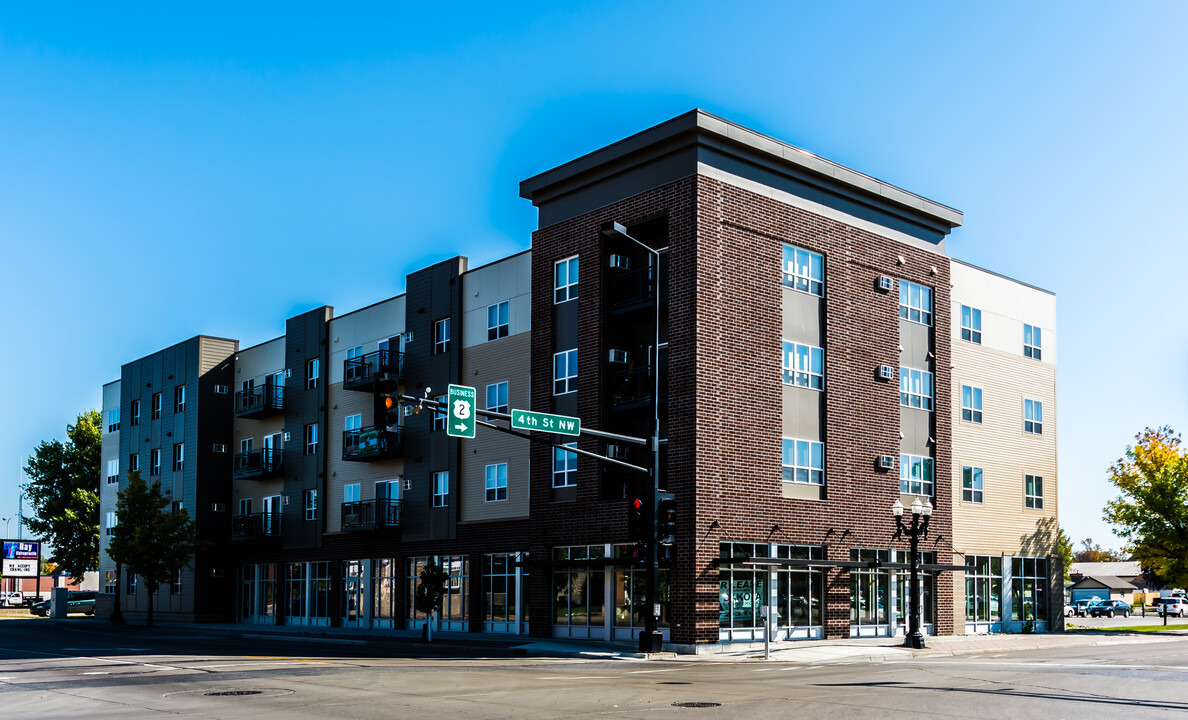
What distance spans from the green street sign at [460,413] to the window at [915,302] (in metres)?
22.7

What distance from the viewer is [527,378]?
4372 cm

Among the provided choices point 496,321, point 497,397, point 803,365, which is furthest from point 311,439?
point 803,365

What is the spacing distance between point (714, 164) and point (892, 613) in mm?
17600

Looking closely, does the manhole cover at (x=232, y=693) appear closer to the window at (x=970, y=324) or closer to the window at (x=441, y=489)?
the window at (x=441, y=489)

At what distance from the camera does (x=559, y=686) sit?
2122cm

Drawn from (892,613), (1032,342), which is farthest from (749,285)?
(1032,342)

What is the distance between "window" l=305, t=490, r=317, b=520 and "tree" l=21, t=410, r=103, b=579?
158 feet

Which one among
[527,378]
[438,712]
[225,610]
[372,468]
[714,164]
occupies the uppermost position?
[714,164]

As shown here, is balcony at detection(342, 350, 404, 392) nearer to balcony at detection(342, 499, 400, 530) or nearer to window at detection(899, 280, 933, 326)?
balcony at detection(342, 499, 400, 530)

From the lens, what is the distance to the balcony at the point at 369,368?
1976 inches

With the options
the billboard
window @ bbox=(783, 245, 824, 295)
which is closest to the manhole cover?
window @ bbox=(783, 245, 824, 295)

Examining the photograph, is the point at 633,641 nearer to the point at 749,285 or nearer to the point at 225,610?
the point at 749,285

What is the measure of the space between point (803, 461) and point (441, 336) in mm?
17674

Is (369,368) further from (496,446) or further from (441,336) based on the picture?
(496,446)
